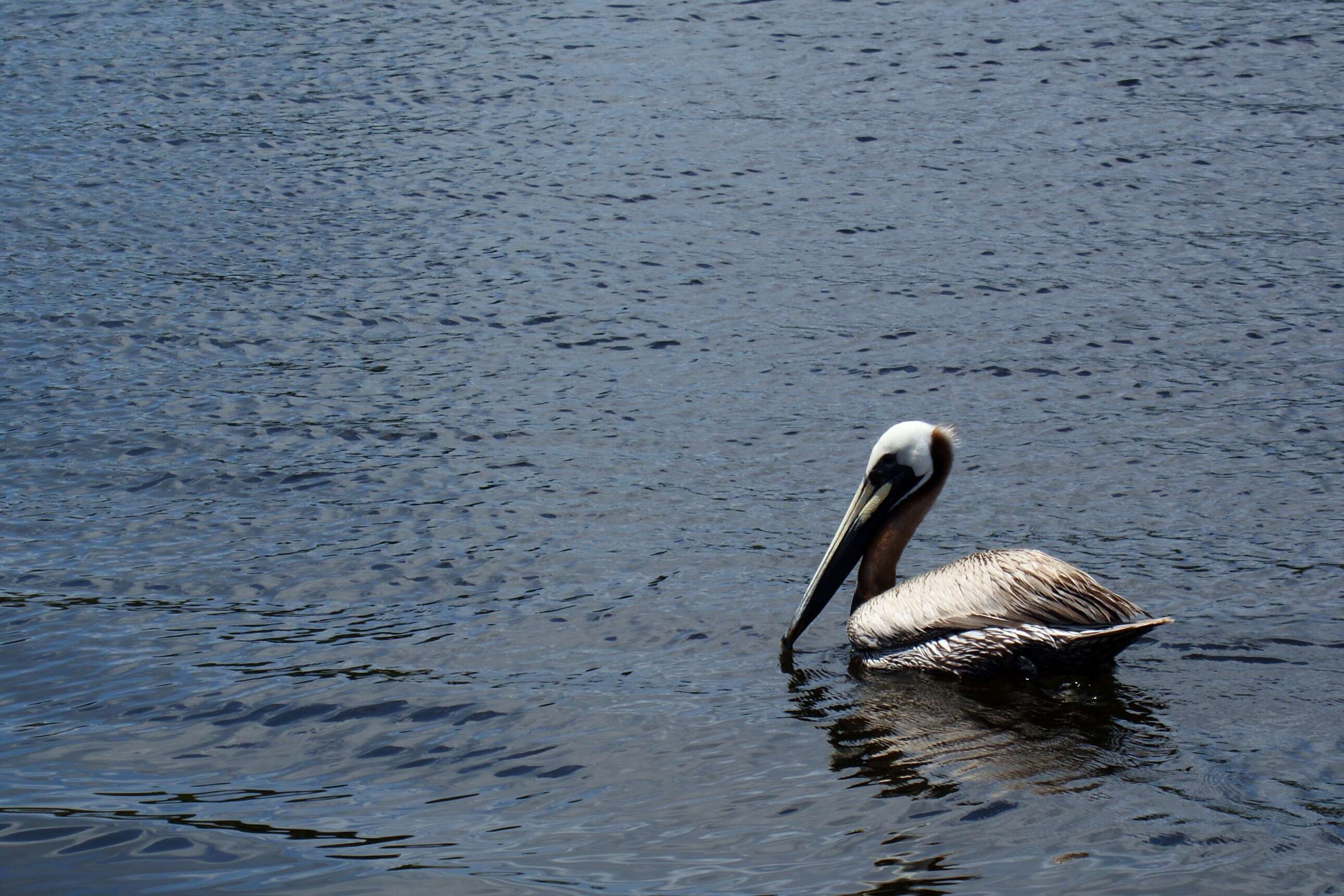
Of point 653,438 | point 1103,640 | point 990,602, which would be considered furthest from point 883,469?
point 653,438

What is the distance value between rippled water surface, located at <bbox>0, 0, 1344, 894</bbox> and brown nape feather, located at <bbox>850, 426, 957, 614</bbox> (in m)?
0.32

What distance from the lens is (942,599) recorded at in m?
7.20

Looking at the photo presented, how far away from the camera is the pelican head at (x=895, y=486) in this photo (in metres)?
7.83

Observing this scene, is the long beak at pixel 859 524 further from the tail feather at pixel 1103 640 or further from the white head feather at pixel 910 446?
the tail feather at pixel 1103 640

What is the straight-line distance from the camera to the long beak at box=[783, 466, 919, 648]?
25.4 feet

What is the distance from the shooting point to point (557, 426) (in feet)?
34.3

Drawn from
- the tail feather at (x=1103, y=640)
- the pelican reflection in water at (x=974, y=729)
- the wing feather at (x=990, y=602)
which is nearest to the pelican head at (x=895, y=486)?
the wing feather at (x=990, y=602)

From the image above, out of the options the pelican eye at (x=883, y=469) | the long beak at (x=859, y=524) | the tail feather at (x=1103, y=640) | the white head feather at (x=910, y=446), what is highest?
the white head feather at (x=910, y=446)

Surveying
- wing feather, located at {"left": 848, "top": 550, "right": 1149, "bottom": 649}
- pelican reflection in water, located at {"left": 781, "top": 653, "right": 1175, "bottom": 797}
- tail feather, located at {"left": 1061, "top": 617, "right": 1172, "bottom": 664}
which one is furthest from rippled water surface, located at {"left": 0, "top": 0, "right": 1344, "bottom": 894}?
wing feather, located at {"left": 848, "top": 550, "right": 1149, "bottom": 649}

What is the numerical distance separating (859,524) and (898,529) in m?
0.20

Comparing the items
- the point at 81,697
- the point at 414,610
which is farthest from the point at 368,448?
the point at 81,697

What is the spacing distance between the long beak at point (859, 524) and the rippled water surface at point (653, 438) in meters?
0.35

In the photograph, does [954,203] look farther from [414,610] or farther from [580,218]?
[414,610]

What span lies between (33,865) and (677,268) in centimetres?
885
